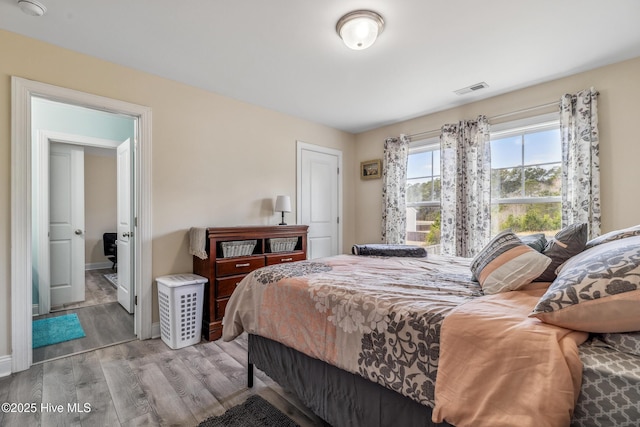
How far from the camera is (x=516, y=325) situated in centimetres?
96

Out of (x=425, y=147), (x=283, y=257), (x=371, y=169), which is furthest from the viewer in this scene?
(x=371, y=169)

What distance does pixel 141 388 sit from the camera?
6.47 feet

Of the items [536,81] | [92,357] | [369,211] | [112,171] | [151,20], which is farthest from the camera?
[112,171]

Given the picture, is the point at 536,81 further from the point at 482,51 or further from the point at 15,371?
the point at 15,371

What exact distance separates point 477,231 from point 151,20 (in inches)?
141

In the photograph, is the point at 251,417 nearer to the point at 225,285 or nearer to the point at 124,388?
the point at 124,388

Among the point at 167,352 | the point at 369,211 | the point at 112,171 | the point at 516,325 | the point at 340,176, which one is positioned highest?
the point at 112,171

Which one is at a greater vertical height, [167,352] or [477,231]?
[477,231]

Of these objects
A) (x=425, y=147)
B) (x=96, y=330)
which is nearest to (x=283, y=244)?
(x=96, y=330)

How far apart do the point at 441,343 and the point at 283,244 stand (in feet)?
8.44

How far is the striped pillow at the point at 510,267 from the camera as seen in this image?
1359 millimetres

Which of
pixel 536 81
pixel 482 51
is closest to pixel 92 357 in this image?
pixel 482 51

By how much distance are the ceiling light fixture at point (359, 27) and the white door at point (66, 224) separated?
4.04 meters

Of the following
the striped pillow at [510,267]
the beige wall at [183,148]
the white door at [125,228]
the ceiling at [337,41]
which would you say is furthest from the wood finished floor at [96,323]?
the striped pillow at [510,267]
